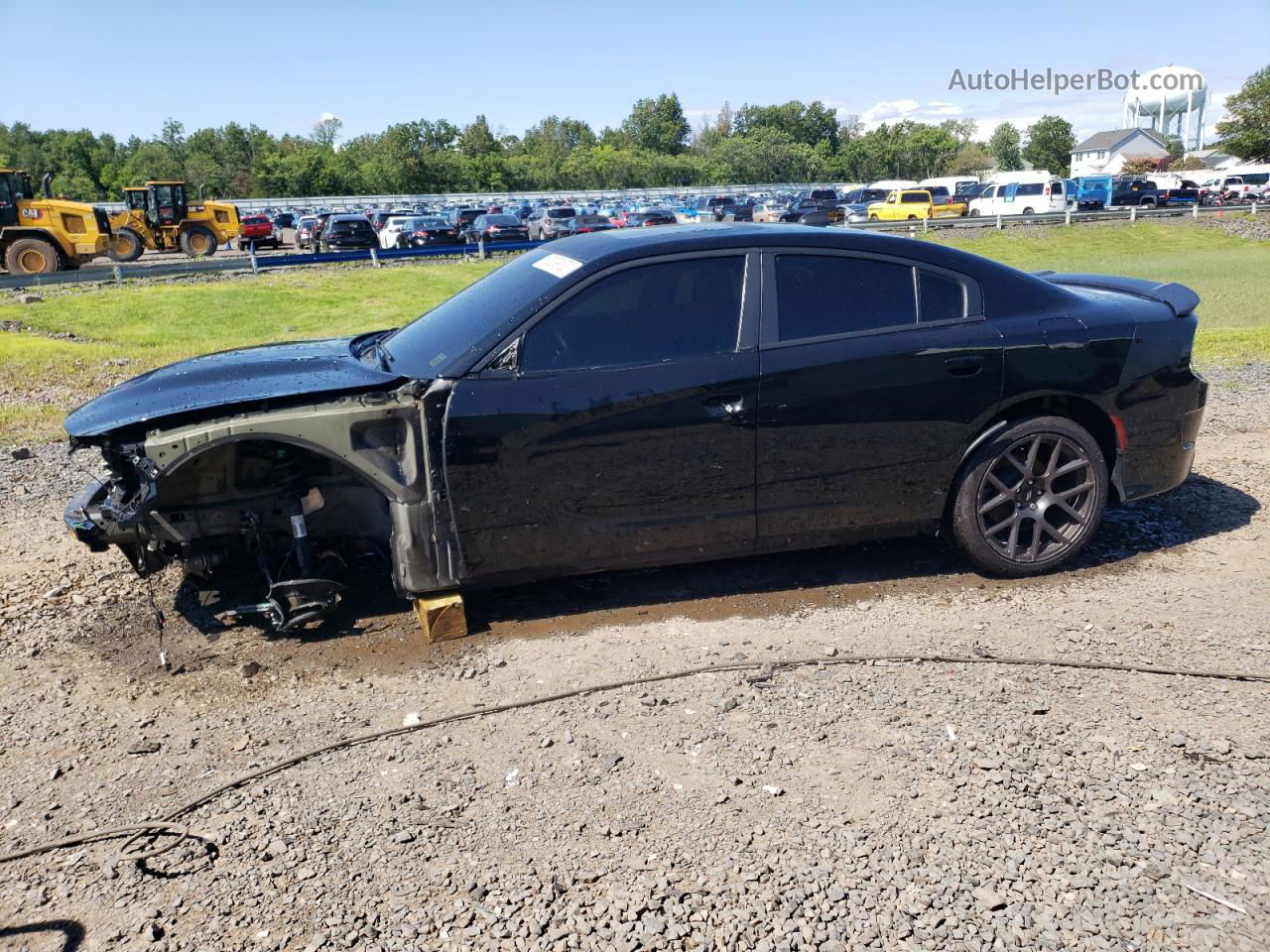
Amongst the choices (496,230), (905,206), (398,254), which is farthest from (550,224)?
(905,206)

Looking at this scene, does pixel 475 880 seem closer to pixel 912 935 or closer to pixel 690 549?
pixel 912 935

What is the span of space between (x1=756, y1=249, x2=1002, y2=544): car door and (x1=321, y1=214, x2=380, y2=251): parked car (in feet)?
101

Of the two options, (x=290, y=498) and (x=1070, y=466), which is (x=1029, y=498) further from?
(x=290, y=498)

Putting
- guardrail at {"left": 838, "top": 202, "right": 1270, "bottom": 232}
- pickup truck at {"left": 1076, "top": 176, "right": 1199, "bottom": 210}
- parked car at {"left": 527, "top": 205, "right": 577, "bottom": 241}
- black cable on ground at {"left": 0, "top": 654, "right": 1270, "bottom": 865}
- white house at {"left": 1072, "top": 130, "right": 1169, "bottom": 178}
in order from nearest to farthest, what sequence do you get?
black cable on ground at {"left": 0, "top": 654, "right": 1270, "bottom": 865} < parked car at {"left": 527, "top": 205, "right": 577, "bottom": 241} < guardrail at {"left": 838, "top": 202, "right": 1270, "bottom": 232} < pickup truck at {"left": 1076, "top": 176, "right": 1199, "bottom": 210} < white house at {"left": 1072, "top": 130, "right": 1169, "bottom": 178}

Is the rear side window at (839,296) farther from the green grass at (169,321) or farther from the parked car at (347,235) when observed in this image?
the parked car at (347,235)

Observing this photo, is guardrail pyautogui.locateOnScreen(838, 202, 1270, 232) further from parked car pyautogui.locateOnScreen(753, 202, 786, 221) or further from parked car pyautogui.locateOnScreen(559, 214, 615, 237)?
parked car pyautogui.locateOnScreen(559, 214, 615, 237)

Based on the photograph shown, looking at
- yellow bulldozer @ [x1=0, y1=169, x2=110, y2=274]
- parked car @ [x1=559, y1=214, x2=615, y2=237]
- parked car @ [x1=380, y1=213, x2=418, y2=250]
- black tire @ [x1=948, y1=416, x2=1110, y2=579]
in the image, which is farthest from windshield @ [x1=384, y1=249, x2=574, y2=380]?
parked car @ [x1=380, y1=213, x2=418, y2=250]

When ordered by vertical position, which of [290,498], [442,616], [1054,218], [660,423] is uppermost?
[660,423]

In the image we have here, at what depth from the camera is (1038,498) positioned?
506cm

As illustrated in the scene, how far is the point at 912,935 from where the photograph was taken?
270cm

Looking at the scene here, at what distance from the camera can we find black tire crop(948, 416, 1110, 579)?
16.2 ft

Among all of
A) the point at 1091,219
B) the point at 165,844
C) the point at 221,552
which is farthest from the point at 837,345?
the point at 1091,219

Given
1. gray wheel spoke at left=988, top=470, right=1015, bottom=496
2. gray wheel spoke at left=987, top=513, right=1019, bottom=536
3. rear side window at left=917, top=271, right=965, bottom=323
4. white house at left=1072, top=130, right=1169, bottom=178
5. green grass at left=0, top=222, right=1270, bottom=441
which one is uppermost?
white house at left=1072, top=130, right=1169, bottom=178

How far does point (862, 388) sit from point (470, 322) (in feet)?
6.06
